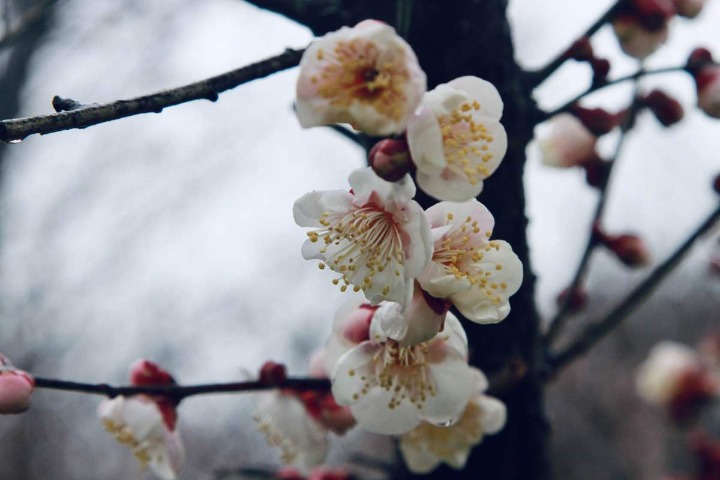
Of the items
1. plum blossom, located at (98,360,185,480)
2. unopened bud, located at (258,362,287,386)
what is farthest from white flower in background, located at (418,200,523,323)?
plum blossom, located at (98,360,185,480)

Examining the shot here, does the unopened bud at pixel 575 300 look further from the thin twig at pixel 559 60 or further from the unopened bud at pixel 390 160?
the unopened bud at pixel 390 160

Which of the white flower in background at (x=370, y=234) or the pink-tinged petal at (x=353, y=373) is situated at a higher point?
the white flower in background at (x=370, y=234)

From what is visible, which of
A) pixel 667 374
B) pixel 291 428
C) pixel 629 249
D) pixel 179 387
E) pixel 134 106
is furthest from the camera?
pixel 667 374

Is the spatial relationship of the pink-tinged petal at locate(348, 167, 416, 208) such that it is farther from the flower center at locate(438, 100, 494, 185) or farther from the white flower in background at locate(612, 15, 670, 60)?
the white flower in background at locate(612, 15, 670, 60)

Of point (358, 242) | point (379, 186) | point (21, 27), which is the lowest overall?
point (21, 27)

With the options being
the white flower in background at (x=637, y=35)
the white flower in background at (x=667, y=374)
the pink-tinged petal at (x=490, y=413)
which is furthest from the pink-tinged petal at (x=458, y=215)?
the white flower in background at (x=667, y=374)

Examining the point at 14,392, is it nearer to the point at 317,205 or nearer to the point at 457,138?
the point at 317,205

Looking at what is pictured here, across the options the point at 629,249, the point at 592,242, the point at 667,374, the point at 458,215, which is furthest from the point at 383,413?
the point at 667,374
